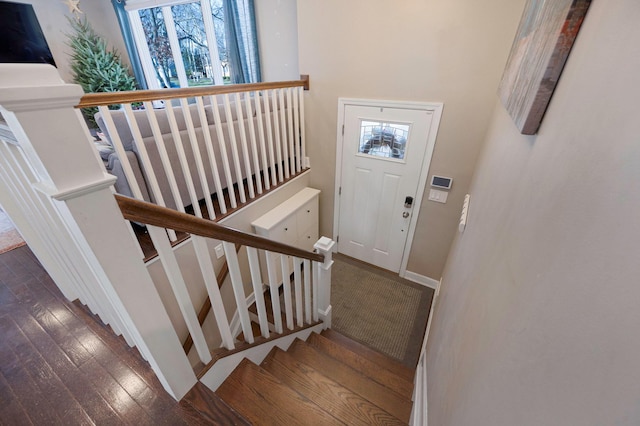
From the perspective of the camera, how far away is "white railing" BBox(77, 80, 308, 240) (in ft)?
5.07

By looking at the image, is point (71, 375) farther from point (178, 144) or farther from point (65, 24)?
point (65, 24)

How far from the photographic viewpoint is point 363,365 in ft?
6.74

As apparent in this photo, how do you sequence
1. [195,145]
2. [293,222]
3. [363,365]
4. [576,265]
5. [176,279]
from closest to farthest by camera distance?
[576,265], [176,279], [195,145], [363,365], [293,222]

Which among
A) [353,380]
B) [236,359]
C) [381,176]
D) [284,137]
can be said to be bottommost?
[353,380]

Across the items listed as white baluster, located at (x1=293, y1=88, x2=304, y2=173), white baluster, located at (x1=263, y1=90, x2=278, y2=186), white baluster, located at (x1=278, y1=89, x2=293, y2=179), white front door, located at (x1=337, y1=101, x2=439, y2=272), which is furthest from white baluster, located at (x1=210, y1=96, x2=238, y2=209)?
white front door, located at (x1=337, y1=101, x2=439, y2=272)

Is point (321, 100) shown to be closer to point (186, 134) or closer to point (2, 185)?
point (186, 134)

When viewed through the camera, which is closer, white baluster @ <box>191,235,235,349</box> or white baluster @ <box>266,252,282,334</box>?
white baluster @ <box>191,235,235,349</box>

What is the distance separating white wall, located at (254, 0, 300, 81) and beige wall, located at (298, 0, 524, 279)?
632 millimetres

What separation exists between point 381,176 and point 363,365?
1.89 metres

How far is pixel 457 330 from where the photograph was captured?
1.10 metres

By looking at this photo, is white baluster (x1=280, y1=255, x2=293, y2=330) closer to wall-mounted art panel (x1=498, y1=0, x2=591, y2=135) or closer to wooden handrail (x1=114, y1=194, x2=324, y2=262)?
wooden handrail (x1=114, y1=194, x2=324, y2=262)

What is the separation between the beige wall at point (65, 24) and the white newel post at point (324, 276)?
5.64m

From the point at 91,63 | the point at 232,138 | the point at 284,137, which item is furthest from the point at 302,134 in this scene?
the point at 91,63

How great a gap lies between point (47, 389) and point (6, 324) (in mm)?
571
